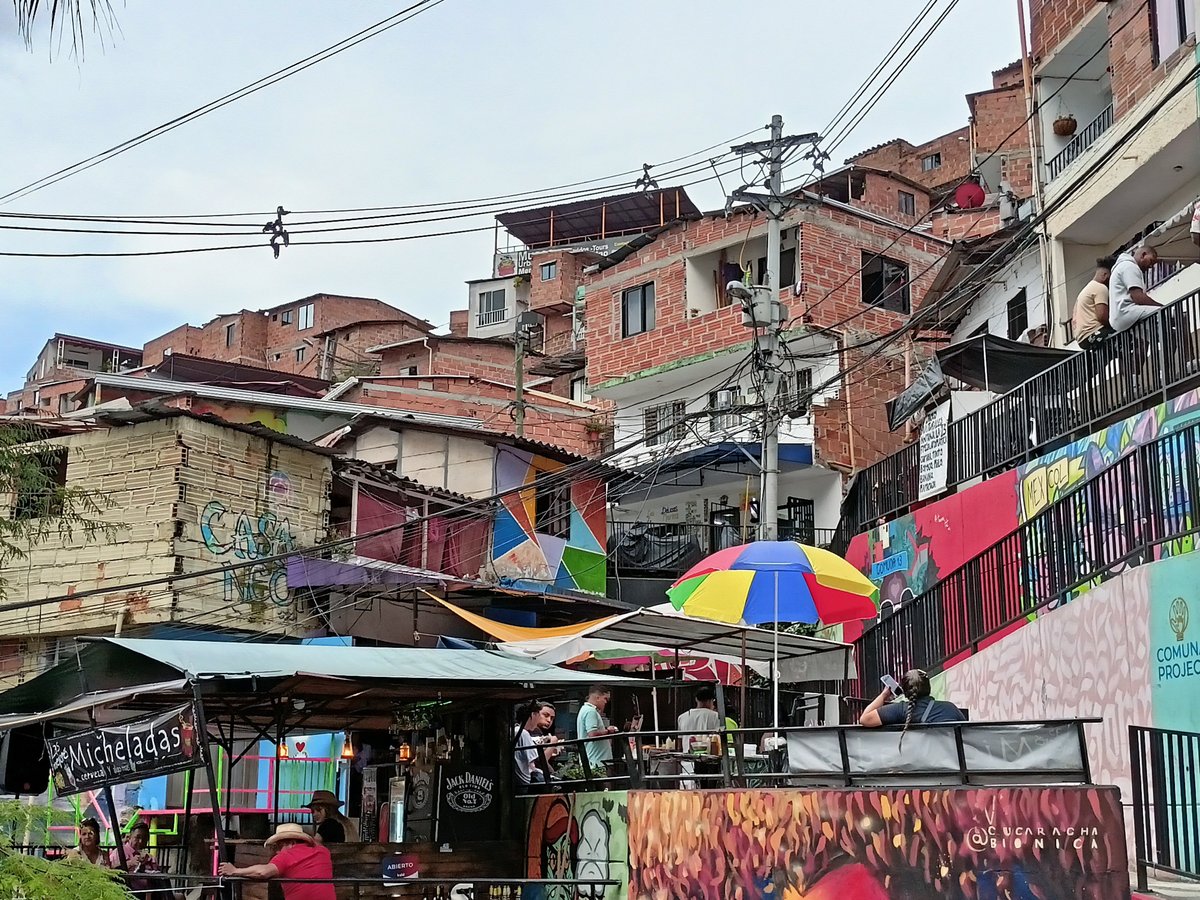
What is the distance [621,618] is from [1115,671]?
5051mm

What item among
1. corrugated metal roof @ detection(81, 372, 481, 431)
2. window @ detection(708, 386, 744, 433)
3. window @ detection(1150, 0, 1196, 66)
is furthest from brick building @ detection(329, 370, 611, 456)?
window @ detection(1150, 0, 1196, 66)

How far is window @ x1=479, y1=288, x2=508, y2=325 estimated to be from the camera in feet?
217

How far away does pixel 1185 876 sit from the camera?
30.4ft

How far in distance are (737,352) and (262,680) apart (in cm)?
2389

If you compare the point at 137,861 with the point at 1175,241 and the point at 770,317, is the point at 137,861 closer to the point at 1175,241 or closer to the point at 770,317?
the point at 770,317

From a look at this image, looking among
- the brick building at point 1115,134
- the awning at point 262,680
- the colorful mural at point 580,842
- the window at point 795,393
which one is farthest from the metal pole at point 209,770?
the window at point 795,393

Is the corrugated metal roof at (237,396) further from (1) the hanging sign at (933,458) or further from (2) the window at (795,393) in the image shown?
(1) the hanging sign at (933,458)

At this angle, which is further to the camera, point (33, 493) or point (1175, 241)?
point (1175, 241)

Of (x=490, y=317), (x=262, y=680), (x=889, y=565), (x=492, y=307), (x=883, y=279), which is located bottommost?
(x=262, y=680)

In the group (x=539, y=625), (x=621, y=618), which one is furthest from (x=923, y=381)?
(x=621, y=618)

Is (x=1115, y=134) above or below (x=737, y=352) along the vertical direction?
below

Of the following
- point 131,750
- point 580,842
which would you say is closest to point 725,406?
point 580,842

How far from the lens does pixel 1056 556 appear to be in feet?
47.0

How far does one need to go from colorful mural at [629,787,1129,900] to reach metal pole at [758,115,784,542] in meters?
8.78
